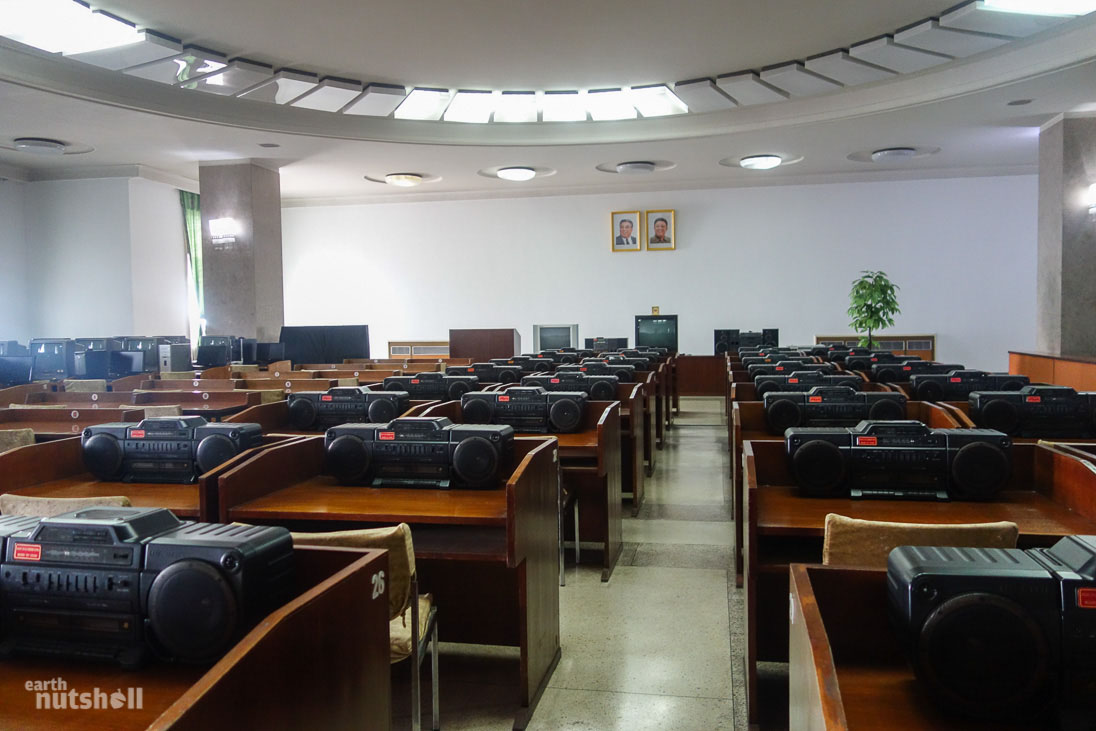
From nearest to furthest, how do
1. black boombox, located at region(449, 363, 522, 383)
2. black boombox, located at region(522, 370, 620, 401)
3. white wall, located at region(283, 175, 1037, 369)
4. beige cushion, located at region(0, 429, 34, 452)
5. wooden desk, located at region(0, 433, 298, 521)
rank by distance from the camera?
wooden desk, located at region(0, 433, 298, 521) < beige cushion, located at region(0, 429, 34, 452) < black boombox, located at region(522, 370, 620, 401) < black boombox, located at region(449, 363, 522, 383) < white wall, located at region(283, 175, 1037, 369)

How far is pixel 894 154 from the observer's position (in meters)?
11.1

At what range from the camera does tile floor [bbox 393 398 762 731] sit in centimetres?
254

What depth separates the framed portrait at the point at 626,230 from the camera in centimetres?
1373

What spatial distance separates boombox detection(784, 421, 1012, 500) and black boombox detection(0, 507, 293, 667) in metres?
1.89

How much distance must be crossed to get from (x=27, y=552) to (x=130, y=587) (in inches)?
8.3

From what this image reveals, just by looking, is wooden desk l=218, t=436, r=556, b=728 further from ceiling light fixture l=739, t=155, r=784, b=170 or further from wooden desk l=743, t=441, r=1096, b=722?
ceiling light fixture l=739, t=155, r=784, b=170

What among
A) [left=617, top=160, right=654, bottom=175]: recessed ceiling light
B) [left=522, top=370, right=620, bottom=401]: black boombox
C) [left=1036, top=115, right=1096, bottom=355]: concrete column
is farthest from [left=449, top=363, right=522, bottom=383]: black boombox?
[left=1036, top=115, right=1096, bottom=355]: concrete column

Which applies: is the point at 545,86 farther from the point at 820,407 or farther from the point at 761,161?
the point at 820,407

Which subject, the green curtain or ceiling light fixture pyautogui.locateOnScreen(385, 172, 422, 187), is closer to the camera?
ceiling light fixture pyautogui.locateOnScreen(385, 172, 422, 187)

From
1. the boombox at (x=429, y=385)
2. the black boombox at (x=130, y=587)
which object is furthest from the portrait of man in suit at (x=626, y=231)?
the black boombox at (x=130, y=587)

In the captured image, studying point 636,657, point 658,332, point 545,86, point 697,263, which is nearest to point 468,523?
point 636,657

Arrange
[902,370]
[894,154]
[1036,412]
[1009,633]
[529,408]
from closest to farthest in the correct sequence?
[1009,633] → [1036,412] → [529,408] → [902,370] → [894,154]

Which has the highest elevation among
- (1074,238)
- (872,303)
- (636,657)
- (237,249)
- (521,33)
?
(521,33)

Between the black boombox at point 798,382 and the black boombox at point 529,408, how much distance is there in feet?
4.41
